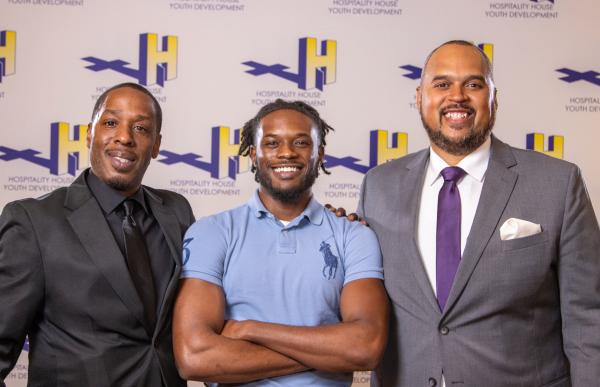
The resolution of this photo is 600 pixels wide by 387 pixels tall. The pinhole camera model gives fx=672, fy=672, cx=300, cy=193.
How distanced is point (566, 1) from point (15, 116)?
3.50 meters

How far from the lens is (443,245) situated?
2.10 metres

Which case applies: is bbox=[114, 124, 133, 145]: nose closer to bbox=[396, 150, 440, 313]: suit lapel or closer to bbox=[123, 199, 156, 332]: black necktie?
bbox=[123, 199, 156, 332]: black necktie

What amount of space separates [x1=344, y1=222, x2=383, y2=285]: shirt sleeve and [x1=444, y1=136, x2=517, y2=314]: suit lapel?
247 millimetres

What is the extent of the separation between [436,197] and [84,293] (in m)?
1.14

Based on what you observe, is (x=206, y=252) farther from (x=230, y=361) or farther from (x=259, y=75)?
(x=259, y=75)

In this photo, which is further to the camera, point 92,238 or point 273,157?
point 273,157

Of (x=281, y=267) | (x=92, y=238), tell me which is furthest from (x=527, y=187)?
(x=92, y=238)

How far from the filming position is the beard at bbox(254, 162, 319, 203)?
219 centimetres

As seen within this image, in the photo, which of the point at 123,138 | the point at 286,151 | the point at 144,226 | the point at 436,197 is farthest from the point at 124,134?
the point at 436,197

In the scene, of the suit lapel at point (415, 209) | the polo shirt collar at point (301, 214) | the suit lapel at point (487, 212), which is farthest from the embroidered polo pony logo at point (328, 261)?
the suit lapel at point (487, 212)

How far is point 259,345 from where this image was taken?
1.91 meters

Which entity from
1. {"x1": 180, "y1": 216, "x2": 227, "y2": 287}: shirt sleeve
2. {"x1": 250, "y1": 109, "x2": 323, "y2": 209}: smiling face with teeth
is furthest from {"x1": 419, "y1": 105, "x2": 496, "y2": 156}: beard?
{"x1": 180, "y1": 216, "x2": 227, "y2": 287}: shirt sleeve

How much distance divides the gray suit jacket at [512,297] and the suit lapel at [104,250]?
31.4 inches

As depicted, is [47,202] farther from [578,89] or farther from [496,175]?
[578,89]
